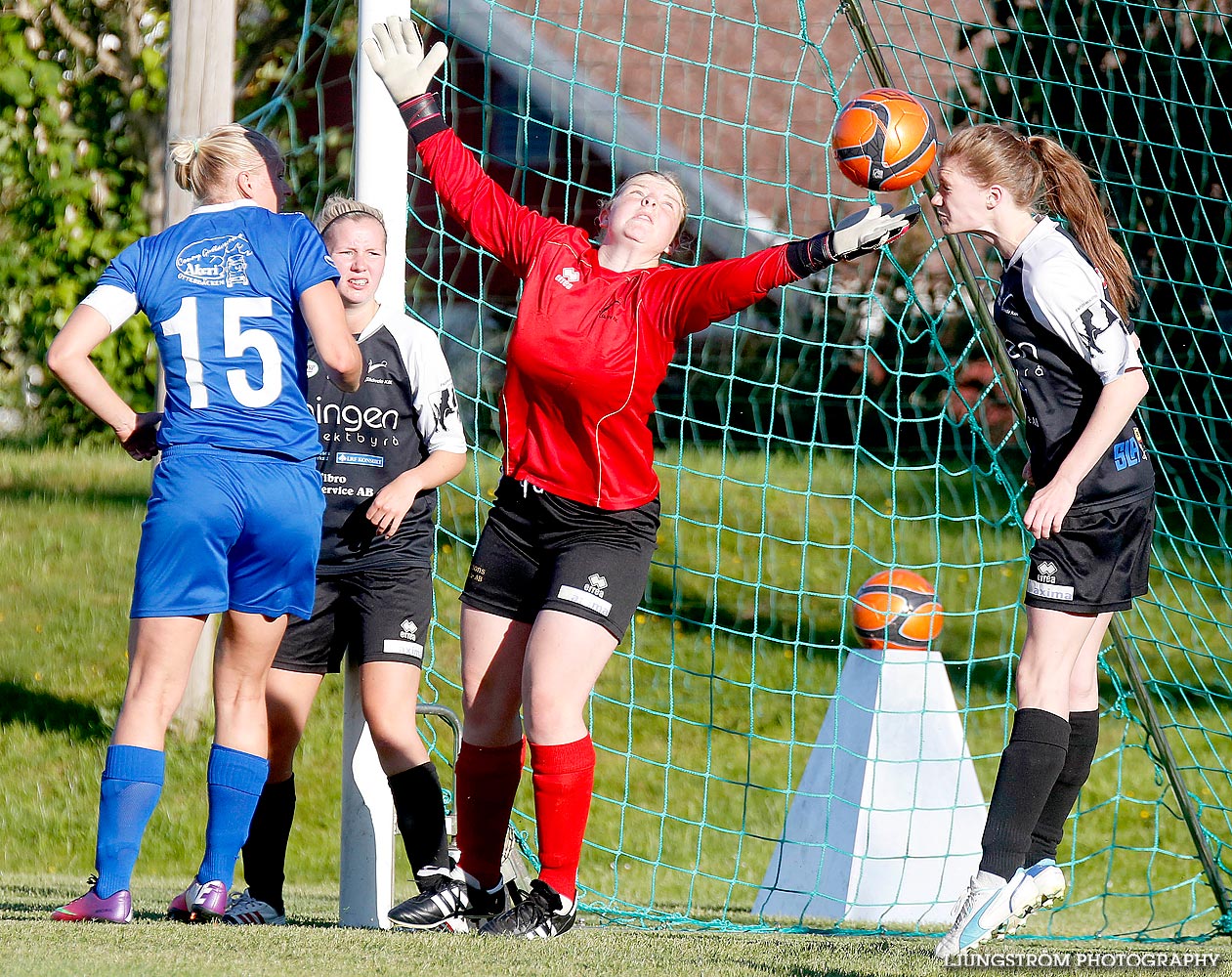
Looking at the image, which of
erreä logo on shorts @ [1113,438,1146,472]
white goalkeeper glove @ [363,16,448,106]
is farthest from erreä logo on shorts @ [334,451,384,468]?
erreä logo on shorts @ [1113,438,1146,472]

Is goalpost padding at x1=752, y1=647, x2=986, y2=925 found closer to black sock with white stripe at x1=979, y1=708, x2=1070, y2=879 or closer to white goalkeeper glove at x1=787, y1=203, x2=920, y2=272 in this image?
black sock with white stripe at x1=979, y1=708, x2=1070, y2=879

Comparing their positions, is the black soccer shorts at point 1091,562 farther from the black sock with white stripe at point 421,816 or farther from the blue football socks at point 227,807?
the blue football socks at point 227,807

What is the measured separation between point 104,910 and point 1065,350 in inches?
96.7

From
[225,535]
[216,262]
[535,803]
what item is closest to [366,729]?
[535,803]

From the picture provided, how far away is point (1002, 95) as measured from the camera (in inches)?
358

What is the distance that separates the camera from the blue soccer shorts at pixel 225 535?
3160mm

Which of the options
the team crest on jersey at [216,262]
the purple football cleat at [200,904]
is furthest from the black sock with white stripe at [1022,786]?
the team crest on jersey at [216,262]

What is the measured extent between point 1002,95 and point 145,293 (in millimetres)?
7059

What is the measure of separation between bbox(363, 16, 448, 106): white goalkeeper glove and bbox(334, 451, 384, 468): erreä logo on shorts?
0.92m

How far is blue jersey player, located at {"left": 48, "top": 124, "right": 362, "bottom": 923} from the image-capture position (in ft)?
10.4

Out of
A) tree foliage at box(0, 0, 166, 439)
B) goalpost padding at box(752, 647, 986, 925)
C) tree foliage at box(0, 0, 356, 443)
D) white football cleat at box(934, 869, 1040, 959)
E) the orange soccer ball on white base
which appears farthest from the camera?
tree foliage at box(0, 0, 166, 439)

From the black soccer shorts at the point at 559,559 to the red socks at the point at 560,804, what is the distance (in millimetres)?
313

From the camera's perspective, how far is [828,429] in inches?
461

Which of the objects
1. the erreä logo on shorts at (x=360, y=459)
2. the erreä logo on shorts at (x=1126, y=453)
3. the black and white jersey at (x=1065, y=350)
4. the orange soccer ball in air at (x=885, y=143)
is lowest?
the erreä logo on shorts at (x=360, y=459)
